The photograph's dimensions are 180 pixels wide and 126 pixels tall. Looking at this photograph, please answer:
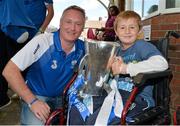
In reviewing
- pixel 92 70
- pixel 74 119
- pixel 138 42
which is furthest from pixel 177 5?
pixel 74 119

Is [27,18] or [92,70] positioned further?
[27,18]

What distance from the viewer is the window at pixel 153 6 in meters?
4.13

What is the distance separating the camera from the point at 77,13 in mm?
2445

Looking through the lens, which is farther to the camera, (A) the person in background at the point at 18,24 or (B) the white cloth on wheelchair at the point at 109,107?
(A) the person in background at the point at 18,24

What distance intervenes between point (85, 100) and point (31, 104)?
35 cm

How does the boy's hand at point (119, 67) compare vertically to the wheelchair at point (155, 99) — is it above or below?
above

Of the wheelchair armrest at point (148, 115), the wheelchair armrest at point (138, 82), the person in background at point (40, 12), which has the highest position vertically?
the person in background at point (40, 12)

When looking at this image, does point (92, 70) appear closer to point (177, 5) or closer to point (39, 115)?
point (39, 115)

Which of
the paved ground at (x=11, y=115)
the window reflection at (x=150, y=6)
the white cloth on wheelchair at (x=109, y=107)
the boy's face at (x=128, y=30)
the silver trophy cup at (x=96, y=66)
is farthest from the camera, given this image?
the window reflection at (x=150, y=6)

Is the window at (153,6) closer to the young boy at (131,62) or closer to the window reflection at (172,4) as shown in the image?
the window reflection at (172,4)

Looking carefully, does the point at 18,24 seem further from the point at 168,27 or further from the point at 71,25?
the point at 168,27

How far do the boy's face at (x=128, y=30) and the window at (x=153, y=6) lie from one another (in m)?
1.72

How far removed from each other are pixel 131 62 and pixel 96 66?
0.24 m

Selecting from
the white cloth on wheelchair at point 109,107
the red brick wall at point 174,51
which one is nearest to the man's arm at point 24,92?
the white cloth on wheelchair at point 109,107
